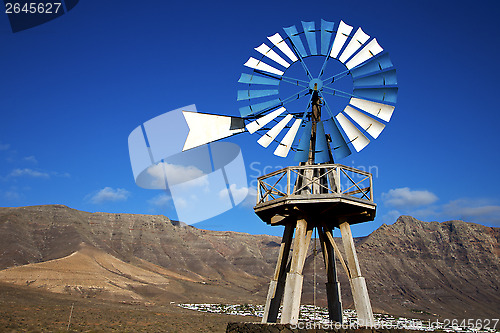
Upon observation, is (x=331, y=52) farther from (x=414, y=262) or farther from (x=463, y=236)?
(x=463, y=236)

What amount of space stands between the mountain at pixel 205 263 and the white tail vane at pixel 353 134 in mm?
60219

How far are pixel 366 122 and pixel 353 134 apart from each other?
22.2 inches

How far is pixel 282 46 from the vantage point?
14688 millimetres

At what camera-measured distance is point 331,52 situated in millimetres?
14078

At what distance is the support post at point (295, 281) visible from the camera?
12156 millimetres

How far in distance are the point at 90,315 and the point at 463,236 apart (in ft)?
352

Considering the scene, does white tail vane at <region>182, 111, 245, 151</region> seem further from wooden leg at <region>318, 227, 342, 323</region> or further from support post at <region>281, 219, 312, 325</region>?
wooden leg at <region>318, 227, 342, 323</region>

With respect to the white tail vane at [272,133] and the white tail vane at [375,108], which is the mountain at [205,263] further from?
the white tail vane at [375,108]

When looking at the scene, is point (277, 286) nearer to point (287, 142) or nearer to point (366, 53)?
point (287, 142)

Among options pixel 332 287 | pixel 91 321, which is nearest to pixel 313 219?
pixel 332 287

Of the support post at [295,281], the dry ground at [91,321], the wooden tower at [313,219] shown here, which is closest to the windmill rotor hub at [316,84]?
the wooden tower at [313,219]

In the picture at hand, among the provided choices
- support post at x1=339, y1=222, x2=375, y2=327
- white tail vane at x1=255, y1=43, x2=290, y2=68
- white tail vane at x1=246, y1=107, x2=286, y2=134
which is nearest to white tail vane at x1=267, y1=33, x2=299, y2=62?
white tail vane at x1=255, y1=43, x2=290, y2=68

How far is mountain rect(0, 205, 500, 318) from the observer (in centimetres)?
7806

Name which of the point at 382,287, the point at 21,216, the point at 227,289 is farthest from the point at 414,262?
the point at 21,216
